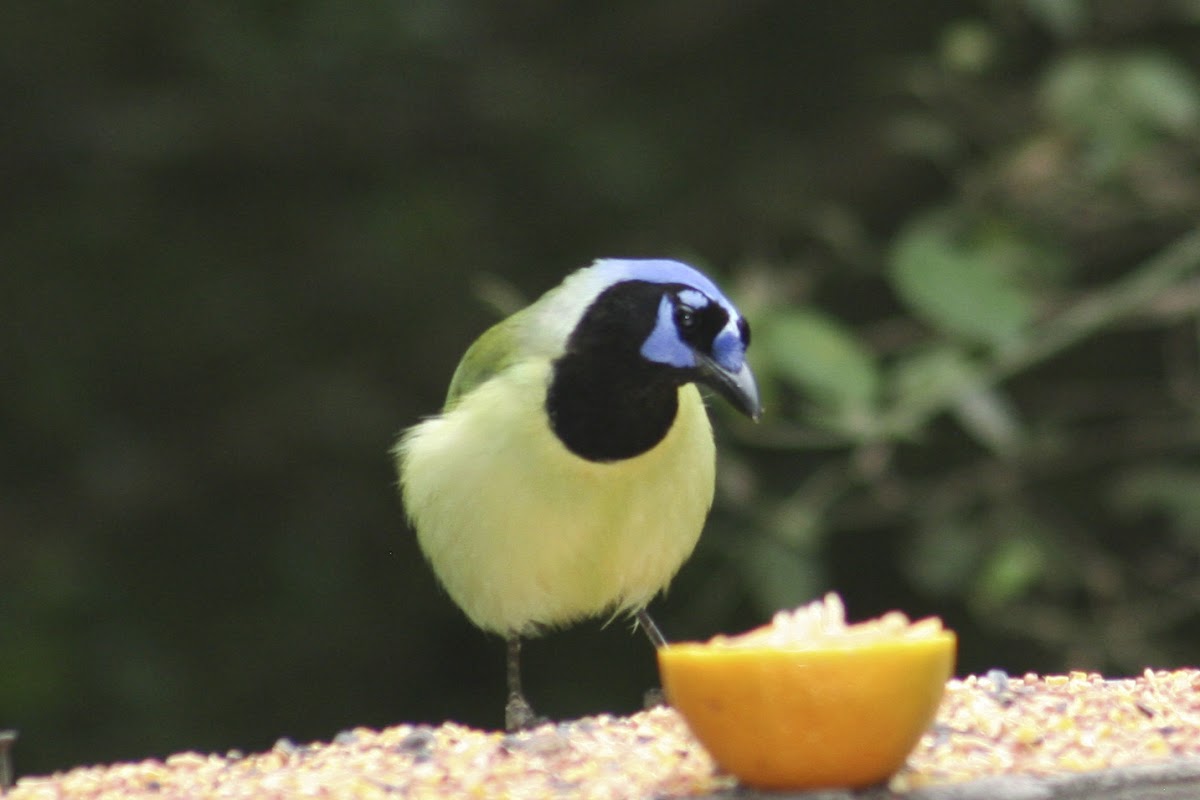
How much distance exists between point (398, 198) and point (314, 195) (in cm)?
33

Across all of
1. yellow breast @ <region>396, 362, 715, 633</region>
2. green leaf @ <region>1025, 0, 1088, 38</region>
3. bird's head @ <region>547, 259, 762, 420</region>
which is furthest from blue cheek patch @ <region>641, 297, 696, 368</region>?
green leaf @ <region>1025, 0, 1088, 38</region>

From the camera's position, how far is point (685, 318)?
3.68 metres

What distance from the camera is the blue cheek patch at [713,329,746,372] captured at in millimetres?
3645

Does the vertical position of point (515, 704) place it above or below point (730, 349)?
below

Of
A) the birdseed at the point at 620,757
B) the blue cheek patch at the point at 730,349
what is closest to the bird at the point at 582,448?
the blue cheek patch at the point at 730,349

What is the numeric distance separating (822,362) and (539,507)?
117cm

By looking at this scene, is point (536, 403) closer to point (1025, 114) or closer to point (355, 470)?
point (1025, 114)

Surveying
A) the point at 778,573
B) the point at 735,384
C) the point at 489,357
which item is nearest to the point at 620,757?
the point at 735,384

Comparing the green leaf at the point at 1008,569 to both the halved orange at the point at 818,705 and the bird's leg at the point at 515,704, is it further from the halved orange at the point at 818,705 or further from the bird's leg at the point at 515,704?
the halved orange at the point at 818,705

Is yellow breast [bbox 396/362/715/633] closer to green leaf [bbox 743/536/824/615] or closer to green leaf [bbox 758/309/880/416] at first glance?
green leaf [bbox 758/309/880/416]

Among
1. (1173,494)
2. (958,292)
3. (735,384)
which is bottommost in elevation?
(735,384)

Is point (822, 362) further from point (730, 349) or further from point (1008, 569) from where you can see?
point (730, 349)

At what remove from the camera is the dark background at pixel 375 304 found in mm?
6711

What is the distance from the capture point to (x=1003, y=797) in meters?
2.43
